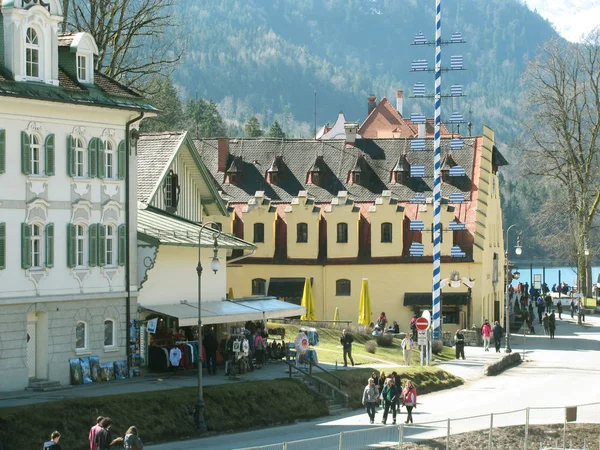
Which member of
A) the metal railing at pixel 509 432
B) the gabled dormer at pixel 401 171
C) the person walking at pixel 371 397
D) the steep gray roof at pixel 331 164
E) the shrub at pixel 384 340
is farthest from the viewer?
the gabled dormer at pixel 401 171

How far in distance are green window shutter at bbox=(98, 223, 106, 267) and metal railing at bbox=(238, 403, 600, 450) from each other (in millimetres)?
11181

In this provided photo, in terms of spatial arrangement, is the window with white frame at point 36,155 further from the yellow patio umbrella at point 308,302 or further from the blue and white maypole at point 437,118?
the yellow patio umbrella at point 308,302

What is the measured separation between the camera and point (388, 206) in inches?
3041

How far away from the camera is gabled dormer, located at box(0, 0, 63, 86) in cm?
3956

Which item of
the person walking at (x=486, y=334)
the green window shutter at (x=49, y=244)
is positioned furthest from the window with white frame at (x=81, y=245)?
the person walking at (x=486, y=334)

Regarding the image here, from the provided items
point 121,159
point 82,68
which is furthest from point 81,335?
point 82,68

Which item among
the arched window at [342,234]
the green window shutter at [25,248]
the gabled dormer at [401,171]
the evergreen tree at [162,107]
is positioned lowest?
the green window shutter at [25,248]

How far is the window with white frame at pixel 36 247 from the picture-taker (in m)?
40.2

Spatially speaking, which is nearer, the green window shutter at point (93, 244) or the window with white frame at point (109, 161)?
the green window shutter at point (93, 244)

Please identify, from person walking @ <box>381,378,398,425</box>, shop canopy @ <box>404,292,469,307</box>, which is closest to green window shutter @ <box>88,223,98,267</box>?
person walking @ <box>381,378,398,425</box>

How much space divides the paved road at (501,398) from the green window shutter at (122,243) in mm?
8183

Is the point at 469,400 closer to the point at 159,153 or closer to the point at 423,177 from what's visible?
the point at 159,153

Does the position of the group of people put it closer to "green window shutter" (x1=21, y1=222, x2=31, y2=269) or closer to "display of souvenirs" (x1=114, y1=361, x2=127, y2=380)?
"display of souvenirs" (x1=114, y1=361, x2=127, y2=380)

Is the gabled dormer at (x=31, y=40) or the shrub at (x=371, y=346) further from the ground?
the gabled dormer at (x=31, y=40)
